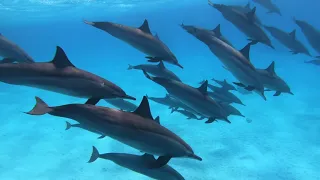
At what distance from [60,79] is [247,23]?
138 inches

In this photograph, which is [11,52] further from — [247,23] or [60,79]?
[247,23]

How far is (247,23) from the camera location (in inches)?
222

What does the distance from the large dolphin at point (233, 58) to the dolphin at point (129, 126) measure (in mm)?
1846

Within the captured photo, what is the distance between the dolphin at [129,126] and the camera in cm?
343

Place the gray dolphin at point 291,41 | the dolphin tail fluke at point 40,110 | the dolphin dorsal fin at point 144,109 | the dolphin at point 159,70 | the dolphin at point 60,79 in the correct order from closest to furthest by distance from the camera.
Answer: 1. the dolphin tail fluke at point 40,110
2. the dolphin at point 60,79
3. the dolphin dorsal fin at point 144,109
4. the dolphin at point 159,70
5. the gray dolphin at point 291,41

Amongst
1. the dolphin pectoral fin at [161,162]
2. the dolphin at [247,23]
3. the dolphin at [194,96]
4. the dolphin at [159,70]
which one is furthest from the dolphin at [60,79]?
the dolphin at [247,23]

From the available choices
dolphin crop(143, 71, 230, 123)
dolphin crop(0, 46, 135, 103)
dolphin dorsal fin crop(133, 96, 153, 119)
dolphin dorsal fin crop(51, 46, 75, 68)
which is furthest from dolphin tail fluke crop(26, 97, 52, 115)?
dolphin crop(143, 71, 230, 123)

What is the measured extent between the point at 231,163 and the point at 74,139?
6.47m

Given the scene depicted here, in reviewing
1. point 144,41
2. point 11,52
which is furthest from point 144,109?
point 11,52

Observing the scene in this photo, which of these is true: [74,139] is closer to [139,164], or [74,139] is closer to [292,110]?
[139,164]

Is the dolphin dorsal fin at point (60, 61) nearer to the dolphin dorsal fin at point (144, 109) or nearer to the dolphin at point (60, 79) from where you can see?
the dolphin at point (60, 79)

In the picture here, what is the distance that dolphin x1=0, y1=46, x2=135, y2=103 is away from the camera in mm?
3627

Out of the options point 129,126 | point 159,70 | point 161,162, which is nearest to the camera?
point 129,126

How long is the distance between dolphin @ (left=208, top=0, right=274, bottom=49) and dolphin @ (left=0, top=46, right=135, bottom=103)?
2.88 meters
